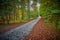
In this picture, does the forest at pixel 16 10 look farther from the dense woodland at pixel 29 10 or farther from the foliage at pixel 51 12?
the foliage at pixel 51 12

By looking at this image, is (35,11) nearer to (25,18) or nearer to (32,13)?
(32,13)

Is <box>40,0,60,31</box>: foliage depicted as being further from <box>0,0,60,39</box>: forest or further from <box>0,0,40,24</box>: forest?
<box>0,0,40,24</box>: forest

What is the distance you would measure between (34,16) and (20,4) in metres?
0.57

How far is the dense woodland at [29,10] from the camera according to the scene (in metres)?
3.49

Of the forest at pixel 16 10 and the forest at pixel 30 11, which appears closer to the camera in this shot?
the forest at pixel 30 11

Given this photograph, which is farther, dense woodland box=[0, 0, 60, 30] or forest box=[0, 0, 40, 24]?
forest box=[0, 0, 40, 24]

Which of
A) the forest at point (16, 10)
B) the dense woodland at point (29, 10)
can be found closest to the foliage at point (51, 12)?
the dense woodland at point (29, 10)

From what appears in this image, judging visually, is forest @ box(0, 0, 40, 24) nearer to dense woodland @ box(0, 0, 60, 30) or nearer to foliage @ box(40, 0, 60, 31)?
dense woodland @ box(0, 0, 60, 30)

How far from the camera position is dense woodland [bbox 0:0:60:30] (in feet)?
11.5

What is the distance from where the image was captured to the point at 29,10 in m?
4.41

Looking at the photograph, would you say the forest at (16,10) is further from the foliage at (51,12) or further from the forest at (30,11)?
the foliage at (51,12)

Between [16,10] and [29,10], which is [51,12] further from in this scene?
[16,10]

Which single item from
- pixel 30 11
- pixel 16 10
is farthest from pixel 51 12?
pixel 16 10

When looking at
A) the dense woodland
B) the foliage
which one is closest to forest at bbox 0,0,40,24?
the dense woodland
